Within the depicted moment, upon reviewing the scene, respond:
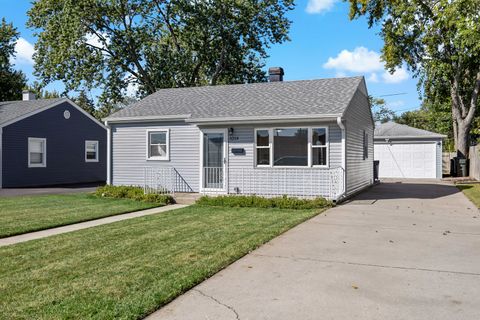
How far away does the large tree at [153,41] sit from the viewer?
27.2 m

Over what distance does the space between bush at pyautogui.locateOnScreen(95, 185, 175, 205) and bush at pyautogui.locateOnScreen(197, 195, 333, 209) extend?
4.18 ft

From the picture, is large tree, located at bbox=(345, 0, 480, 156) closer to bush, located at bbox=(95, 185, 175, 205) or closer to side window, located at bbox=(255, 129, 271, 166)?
side window, located at bbox=(255, 129, 271, 166)

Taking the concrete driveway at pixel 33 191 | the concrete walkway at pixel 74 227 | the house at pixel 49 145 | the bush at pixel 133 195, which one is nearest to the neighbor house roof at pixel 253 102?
the bush at pixel 133 195

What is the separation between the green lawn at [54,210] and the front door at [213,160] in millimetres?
2425

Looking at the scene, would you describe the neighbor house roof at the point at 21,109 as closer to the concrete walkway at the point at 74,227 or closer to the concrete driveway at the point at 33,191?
the concrete driveway at the point at 33,191

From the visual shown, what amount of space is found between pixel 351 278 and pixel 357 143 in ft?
34.6

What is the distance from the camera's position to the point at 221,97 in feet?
53.2

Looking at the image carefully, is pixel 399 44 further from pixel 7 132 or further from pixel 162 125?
pixel 7 132

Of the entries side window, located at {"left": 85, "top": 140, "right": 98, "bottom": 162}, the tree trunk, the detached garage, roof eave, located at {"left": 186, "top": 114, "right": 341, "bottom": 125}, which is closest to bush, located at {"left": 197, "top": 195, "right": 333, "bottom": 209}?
roof eave, located at {"left": 186, "top": 114, "right": 341, "bottom": 125}

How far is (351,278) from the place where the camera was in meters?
4.93

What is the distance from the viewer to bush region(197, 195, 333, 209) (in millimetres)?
11359

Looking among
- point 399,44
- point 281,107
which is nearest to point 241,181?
point 281,107

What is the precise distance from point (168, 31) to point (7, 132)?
15511 mm

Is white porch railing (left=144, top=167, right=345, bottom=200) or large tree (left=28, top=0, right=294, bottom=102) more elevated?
large tree (left=28, top=0, right=294, bottom=102)
